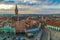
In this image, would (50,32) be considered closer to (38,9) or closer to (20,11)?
(38,9)

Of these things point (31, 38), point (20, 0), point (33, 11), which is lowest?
point (31, 38)

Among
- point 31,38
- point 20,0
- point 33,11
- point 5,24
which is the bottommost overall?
point 31,38

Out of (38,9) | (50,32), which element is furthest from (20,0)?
(50,32)

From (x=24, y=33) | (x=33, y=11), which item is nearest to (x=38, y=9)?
(x=33, y=11)

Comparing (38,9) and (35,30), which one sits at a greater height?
(38,9)

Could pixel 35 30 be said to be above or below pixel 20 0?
below

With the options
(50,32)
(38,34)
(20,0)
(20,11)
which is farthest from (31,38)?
(20,0)

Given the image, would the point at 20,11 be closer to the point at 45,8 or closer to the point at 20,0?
the point at 20,0
